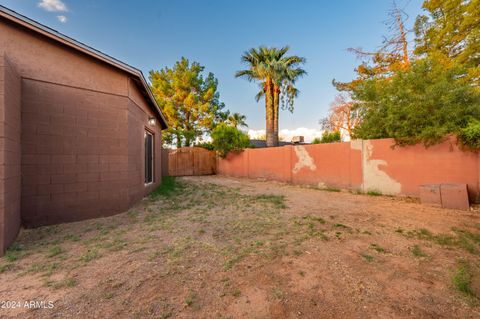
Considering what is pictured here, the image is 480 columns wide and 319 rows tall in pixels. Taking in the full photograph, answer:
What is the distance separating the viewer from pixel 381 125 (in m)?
6.54

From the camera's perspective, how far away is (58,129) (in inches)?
147

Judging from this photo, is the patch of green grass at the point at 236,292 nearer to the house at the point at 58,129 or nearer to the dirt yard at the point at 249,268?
the dirt yard at the point at 249,268

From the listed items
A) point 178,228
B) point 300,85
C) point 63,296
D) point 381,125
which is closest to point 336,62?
point 300,85

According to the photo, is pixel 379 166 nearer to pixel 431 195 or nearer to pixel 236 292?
pixel 431 195

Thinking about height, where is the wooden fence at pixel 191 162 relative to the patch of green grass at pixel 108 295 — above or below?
above

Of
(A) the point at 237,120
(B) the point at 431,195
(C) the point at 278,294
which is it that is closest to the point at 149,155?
(C) the point at 278,294

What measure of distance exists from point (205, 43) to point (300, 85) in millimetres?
7467

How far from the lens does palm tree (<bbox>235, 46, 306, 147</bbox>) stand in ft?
45.4

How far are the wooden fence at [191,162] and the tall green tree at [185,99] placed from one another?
3032mm

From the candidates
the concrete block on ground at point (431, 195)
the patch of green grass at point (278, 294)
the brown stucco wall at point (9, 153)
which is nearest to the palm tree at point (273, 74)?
the concrete block on ground at point (431, 195)

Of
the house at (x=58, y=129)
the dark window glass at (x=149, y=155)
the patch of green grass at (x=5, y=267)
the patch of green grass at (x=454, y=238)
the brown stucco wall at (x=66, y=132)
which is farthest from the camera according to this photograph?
the dark window glass at (x=149, y=155)

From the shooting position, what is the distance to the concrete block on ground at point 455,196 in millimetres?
4445

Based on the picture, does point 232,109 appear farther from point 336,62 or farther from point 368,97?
point 368,97

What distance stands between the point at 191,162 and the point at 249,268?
44.3 ft
